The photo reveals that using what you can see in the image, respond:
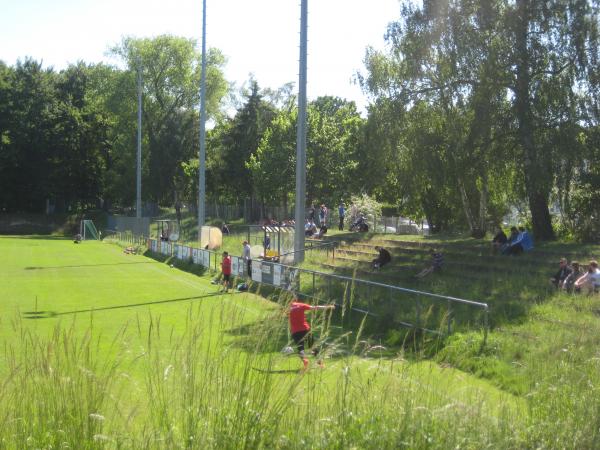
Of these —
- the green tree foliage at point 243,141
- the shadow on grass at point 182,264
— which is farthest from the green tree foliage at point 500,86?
the green tree foliage at point 243,141

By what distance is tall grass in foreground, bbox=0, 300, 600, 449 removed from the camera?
5.20m

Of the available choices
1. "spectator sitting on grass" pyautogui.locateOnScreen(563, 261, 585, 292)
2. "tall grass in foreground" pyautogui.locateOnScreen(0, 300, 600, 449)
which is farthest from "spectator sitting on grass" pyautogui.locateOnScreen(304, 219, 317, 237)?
"tall grass in foreground" pyautogui.locateOnScreen(0, 300, 600, 449)

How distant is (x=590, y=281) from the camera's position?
16.4 m

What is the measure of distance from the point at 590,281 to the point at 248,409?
43.7 feet

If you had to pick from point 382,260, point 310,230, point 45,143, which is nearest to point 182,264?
point 310,230

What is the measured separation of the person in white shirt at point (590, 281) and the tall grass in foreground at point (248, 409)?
36.1 feet

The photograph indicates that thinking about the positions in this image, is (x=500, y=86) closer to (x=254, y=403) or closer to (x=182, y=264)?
(x=182, y=264)

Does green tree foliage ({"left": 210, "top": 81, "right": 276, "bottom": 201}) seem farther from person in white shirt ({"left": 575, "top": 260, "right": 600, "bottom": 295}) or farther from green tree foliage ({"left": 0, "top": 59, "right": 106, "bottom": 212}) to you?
person in white shirt ({"left": 575, "top": 260, "right": 600, "bottom": 295})

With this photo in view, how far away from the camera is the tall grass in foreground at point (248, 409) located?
5.20m

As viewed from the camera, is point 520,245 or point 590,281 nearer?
point 590,281

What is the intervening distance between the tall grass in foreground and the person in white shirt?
1102 centimetres

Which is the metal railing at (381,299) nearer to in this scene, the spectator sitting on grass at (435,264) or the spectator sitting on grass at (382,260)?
the spectator sitting on grass at (382,260)

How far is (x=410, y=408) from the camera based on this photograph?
5539mm

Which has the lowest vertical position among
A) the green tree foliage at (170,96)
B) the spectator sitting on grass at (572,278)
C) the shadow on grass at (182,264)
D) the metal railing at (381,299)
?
the shadow on grass at (182,264)
